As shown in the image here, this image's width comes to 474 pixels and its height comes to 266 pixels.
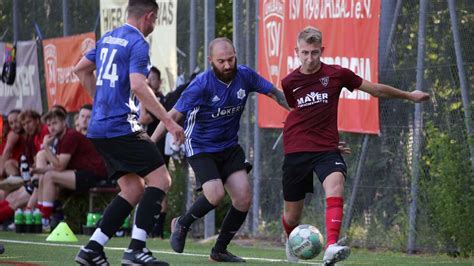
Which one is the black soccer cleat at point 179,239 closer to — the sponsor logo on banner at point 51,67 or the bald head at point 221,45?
the bald head at point 221,45

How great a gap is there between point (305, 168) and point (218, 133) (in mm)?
1130

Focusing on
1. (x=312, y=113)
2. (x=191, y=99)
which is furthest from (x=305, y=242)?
(x=191, y=99)

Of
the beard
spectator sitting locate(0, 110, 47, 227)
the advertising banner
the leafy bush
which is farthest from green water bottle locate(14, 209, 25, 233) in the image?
the beard

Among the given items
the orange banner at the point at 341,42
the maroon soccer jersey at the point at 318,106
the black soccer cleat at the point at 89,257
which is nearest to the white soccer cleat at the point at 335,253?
the maroon soccer jersey at the point at 318,106

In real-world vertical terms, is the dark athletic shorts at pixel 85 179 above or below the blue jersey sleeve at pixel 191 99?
below

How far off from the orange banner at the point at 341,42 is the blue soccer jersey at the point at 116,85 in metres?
4.34

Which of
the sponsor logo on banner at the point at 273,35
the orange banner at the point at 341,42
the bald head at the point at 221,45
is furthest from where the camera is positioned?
the sponsor logo on banner at the point at 273,35

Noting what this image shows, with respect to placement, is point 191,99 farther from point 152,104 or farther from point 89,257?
point 89,257

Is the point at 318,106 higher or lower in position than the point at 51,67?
lower

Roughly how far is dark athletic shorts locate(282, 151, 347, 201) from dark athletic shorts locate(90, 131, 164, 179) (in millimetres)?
1304

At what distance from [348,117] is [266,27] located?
6.33 ft

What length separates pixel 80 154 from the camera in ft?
57.0

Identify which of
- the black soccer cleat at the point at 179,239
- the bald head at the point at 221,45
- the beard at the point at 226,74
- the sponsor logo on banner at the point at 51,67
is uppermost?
the sponsor logo on banner at the point at 51,67

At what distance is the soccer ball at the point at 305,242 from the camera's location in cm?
962
